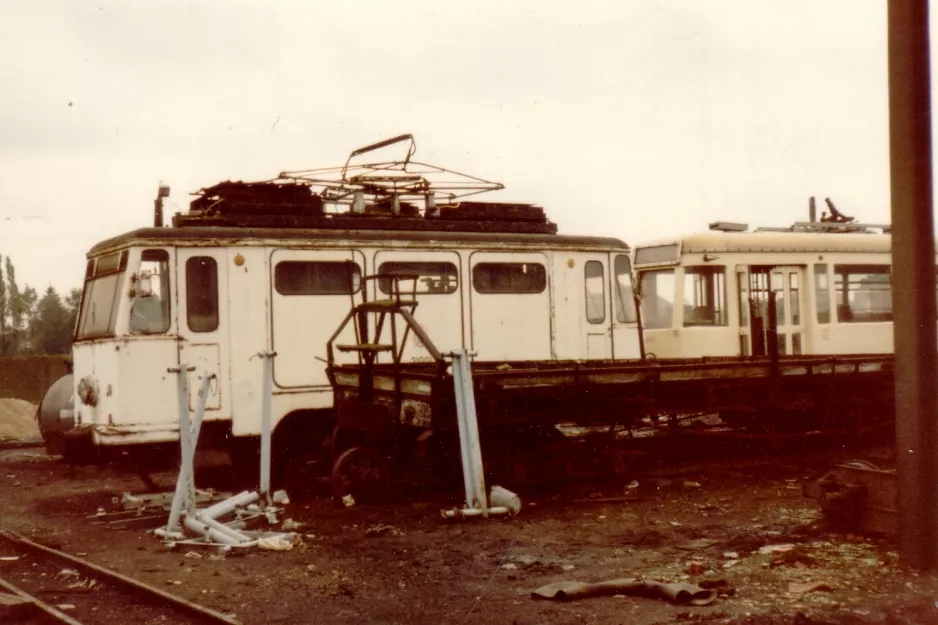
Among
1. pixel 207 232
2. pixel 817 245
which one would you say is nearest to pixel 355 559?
pixel 207 232

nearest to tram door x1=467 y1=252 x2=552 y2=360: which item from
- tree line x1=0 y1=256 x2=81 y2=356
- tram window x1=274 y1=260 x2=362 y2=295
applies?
tram window x1=274 y1=260 x2=362 y2=295

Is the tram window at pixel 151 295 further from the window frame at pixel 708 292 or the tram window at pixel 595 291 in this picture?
the window frame at pixel 708 292

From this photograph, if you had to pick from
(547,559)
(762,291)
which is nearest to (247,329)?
(547,559)

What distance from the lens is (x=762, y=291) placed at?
16984 mm

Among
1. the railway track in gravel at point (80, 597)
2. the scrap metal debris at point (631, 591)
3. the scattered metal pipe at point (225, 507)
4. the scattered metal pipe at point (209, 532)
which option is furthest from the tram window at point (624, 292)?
the railway track in gravel at point (80, 597)

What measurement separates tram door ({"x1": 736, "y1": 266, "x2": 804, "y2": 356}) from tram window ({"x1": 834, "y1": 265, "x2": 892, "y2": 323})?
0.83 m

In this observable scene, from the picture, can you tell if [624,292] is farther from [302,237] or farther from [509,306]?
[302,237]

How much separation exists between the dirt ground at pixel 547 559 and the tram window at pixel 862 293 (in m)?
6.41

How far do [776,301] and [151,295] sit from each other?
9698 millimetres

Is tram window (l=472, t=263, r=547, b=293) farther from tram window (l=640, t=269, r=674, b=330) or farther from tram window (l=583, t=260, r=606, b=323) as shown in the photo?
tram window (l=640, t=269, r=674, b=330)

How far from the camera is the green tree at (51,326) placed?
70500mm

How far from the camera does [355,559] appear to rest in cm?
815

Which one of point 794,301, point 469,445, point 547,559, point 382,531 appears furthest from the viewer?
point 794,301

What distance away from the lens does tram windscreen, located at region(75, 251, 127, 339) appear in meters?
11.8
